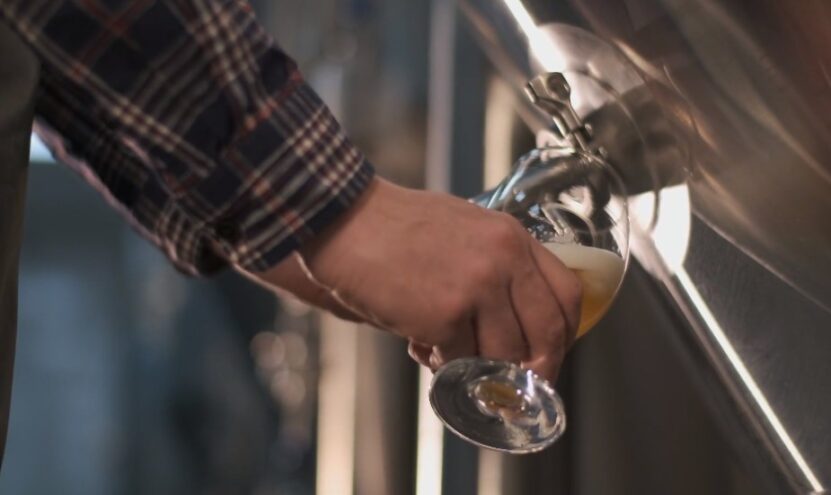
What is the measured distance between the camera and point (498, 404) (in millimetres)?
506

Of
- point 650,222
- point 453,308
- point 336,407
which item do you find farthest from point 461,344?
point 336,407

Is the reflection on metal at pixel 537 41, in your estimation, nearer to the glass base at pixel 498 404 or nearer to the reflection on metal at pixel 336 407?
the glass base at pixel 498 404

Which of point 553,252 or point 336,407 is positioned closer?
point 553,252

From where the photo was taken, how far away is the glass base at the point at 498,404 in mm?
497

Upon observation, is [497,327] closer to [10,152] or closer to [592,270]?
[592,270]

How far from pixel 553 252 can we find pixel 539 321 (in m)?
0.04

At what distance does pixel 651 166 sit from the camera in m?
0.58

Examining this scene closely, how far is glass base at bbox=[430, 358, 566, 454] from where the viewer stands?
0.50 m

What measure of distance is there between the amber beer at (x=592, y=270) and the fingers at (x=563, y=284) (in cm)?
1

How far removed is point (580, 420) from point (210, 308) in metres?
1.42

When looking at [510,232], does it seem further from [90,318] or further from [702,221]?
[90,318]

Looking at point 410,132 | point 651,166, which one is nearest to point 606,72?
point 651,166

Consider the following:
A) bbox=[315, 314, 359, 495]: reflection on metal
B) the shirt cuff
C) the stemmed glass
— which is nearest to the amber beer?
the stemmed glass

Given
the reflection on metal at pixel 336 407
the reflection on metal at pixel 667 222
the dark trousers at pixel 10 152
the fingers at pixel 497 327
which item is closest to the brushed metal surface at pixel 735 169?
the reflection on metal at pixel 667 222
